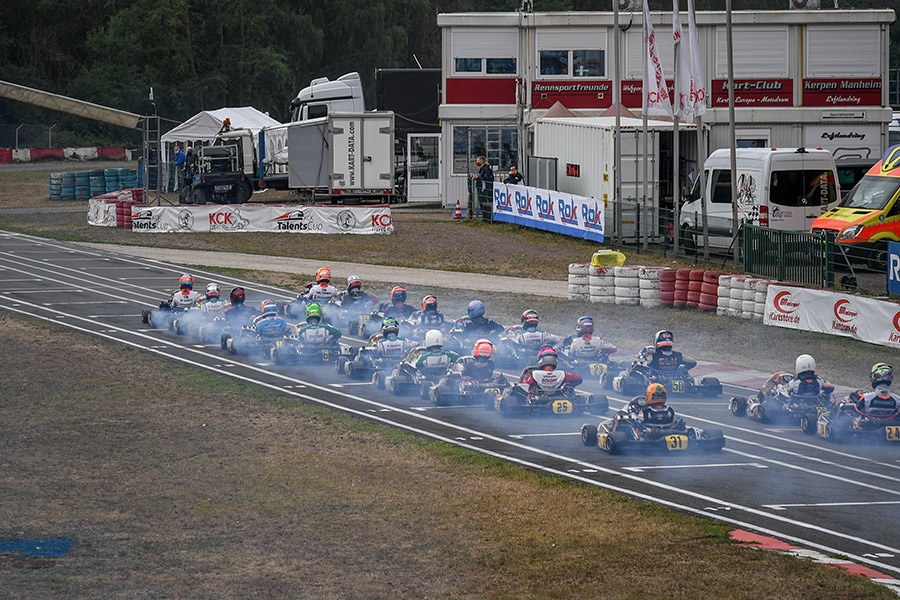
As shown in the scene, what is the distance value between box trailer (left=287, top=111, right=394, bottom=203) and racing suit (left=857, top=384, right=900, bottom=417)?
34455mm

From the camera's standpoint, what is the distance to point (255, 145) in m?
56.4

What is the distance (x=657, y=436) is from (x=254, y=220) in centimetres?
2901

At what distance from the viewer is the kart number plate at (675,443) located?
18172 millimetres

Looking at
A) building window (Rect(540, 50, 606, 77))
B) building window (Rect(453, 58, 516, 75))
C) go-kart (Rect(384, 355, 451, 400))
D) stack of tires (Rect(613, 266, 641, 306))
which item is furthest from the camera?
building window (Rect(453, 58, 516, 75))

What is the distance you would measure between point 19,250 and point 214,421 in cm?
2472

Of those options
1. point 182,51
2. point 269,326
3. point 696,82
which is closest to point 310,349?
point 269,326

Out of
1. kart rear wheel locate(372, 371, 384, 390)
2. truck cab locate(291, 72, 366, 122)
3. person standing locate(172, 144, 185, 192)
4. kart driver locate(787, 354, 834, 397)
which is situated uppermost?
truck cab locate(291, 72, 366, 122)

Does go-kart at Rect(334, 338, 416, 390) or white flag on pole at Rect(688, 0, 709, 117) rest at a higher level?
white flag on pole at Rect(688, 0, 709, 117)

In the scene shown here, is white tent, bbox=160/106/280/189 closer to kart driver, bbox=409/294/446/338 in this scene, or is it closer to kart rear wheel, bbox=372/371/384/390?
kart driver, bbox=409/294/446/338

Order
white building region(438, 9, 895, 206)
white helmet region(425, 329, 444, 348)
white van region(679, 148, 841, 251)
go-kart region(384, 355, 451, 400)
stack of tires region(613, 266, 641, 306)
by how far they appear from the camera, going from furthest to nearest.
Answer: white building region(438, 9, 895, 206), white van region(679, 148, 841, 251), stack of tires region(613, 266, 641, 306), white helmet region(425, 329, 444, 348), go-kart region(384, 355, 451, 400)

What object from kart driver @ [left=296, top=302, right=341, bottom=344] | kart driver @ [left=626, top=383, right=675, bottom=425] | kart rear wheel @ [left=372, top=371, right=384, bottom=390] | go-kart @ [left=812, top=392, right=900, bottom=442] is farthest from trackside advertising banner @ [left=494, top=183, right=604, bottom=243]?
kart driver @ [left=626, top=383, right=675, bottom=425]

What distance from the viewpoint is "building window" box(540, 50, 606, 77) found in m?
49.0

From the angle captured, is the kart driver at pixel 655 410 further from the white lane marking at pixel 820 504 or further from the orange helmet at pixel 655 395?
the white lane marking at pixel 820 504

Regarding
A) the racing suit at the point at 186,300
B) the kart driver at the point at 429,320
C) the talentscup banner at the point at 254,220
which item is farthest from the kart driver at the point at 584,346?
the talentscup banner at the point at 254,220
